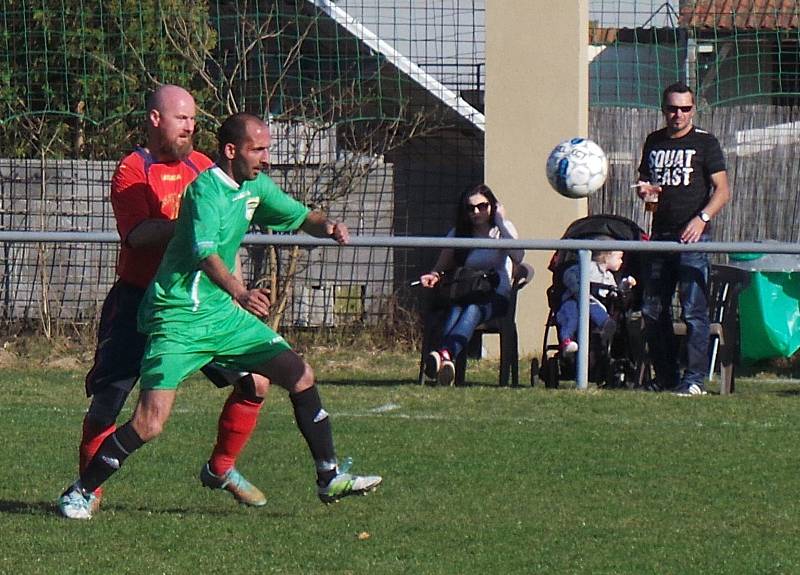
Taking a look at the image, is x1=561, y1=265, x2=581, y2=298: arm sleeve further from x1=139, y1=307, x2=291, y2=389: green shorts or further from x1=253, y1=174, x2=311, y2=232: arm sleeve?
x1=139, y1=307, x2=291, y2=389: green shorts

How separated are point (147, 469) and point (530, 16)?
22.1 ft

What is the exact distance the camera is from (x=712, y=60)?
13.8 m

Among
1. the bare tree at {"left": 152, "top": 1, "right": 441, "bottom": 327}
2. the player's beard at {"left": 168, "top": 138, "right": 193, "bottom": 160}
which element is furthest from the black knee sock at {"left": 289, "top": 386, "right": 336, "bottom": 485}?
the bare tree at {"left": 152, "top": 1, "right": 441, "bottom": 327}

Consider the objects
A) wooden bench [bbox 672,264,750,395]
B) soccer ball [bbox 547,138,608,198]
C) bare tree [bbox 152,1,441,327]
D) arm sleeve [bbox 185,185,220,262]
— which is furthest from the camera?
bare tree [bbox 152,1,441,327]

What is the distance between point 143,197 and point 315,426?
1141 millimetres

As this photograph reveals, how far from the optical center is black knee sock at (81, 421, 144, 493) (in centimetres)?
609

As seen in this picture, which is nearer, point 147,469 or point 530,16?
point 147,469

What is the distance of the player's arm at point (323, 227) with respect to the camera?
21.0 feet

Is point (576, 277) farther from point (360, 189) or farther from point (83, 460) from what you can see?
point (83, 460)

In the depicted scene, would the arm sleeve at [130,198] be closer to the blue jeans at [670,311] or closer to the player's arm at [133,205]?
the player's arm at [133,205]

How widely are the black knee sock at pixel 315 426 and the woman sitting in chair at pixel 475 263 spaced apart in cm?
442

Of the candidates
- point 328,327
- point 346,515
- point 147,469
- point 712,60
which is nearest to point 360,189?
point 328,327

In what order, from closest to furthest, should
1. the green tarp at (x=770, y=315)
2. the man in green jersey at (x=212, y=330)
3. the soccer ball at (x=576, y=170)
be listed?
the man in green jersey at (x=212, y=330)
the soccer ball at (x=576, y=170)
the green tarp at (x=770, y=315)

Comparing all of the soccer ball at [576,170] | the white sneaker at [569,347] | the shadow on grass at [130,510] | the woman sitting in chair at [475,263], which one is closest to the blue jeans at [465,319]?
the woman sitting in chair at [475,263]
